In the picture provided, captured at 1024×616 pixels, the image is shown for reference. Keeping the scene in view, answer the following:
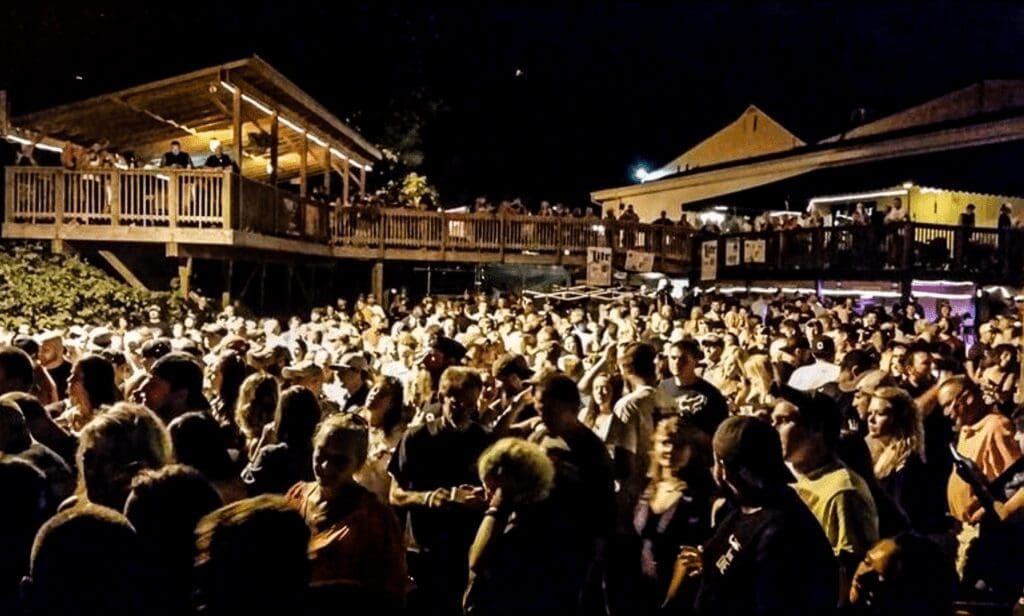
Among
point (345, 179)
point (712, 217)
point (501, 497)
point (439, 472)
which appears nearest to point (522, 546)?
point (501, 497)

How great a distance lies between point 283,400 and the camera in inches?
189

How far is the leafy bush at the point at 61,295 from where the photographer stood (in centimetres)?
1544

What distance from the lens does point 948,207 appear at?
24594 mm

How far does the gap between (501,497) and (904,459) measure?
6.85 feet

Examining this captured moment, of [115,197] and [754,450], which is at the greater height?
[115,197]

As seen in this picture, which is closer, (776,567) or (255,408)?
(776,567)

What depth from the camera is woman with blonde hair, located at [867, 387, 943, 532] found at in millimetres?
4629

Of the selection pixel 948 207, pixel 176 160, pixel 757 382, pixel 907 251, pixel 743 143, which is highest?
pixel 743 143

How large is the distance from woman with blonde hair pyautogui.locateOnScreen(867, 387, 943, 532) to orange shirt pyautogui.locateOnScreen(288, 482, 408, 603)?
233 cm

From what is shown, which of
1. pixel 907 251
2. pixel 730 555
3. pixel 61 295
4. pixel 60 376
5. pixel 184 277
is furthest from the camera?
pixel 907 251

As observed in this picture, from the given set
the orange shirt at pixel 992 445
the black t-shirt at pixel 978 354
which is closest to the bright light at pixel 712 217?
the black t-shirt at pixel 978 354

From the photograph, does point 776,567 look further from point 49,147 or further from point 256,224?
point 49,147

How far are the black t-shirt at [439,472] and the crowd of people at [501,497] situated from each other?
10 mm

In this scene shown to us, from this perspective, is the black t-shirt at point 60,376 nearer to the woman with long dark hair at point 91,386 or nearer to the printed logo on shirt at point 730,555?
the woman with long dark hair at point 91,386
